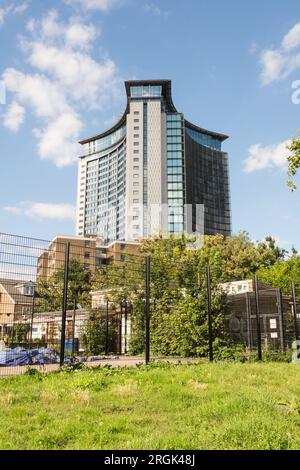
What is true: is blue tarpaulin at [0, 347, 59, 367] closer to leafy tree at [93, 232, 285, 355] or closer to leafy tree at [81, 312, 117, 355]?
leafy tree at [93, 232, 285, 355]

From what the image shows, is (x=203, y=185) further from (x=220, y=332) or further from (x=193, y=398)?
(x=193, y=398)

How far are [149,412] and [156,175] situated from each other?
121411 millimetres

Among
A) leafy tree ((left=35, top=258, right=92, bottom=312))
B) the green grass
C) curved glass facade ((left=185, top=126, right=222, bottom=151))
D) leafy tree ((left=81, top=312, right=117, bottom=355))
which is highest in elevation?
curved glass facade ((left=185, top=126, right=222, bottom=151))

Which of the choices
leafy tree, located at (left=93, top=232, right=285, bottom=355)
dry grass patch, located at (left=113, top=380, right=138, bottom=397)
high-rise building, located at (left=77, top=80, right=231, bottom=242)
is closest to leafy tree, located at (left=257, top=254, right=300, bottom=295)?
leafy tree, located at (left=93, top=232, right=285, bottom=355)

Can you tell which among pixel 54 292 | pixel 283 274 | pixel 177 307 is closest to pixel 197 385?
pixel 177 307

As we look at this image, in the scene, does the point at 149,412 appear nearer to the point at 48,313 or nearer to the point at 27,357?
the point at 27,357

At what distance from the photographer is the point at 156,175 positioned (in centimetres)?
12556

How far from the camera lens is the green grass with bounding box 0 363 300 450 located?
14.0 ft

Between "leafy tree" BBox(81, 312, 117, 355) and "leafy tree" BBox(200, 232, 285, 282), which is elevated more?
"leafy tree" BBox(200, 232, 285, 282)

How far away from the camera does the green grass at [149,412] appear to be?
4.26 m

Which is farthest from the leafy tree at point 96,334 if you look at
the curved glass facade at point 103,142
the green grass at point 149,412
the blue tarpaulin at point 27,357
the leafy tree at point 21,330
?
the curved glass facade at point 103,142

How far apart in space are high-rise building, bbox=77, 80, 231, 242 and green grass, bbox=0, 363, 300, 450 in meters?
108

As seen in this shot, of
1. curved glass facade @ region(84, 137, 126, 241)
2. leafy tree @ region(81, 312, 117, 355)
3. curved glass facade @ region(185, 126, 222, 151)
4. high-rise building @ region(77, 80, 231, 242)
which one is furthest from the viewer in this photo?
curved glass facade @ region(185, 126, 222, 151)

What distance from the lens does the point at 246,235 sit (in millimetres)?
57188
